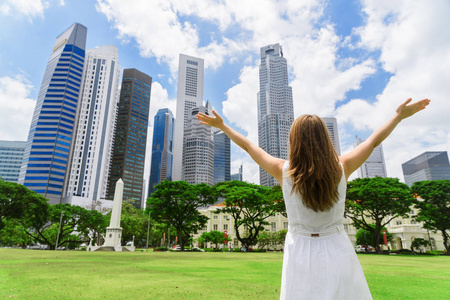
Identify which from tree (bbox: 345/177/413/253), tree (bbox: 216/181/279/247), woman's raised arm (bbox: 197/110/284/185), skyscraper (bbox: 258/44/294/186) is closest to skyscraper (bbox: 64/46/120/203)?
tree (bbox: 216/181/279/247)

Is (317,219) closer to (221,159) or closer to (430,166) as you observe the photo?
(221,159)

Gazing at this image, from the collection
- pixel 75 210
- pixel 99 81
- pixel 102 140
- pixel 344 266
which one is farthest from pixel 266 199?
pixel 99 81

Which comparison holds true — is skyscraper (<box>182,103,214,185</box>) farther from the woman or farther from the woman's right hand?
the woman

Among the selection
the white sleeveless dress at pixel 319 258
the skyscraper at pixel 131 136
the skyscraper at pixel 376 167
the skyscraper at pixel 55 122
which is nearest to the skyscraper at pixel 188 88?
the skyscraper at pixel 131 136

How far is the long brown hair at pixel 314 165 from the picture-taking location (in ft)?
5.72

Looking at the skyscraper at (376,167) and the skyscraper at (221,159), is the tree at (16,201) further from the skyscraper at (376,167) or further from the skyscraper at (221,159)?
the skyscraper at (376,167)

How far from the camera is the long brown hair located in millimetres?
1742

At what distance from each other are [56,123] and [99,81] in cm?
2756

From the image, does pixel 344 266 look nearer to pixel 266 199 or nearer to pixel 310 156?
pixel 310 156

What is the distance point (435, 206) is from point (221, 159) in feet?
468

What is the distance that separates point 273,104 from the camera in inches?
6314

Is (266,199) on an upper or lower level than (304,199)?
upper

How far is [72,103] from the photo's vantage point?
4163 inches

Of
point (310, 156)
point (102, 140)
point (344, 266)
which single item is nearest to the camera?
point (344, 266)
